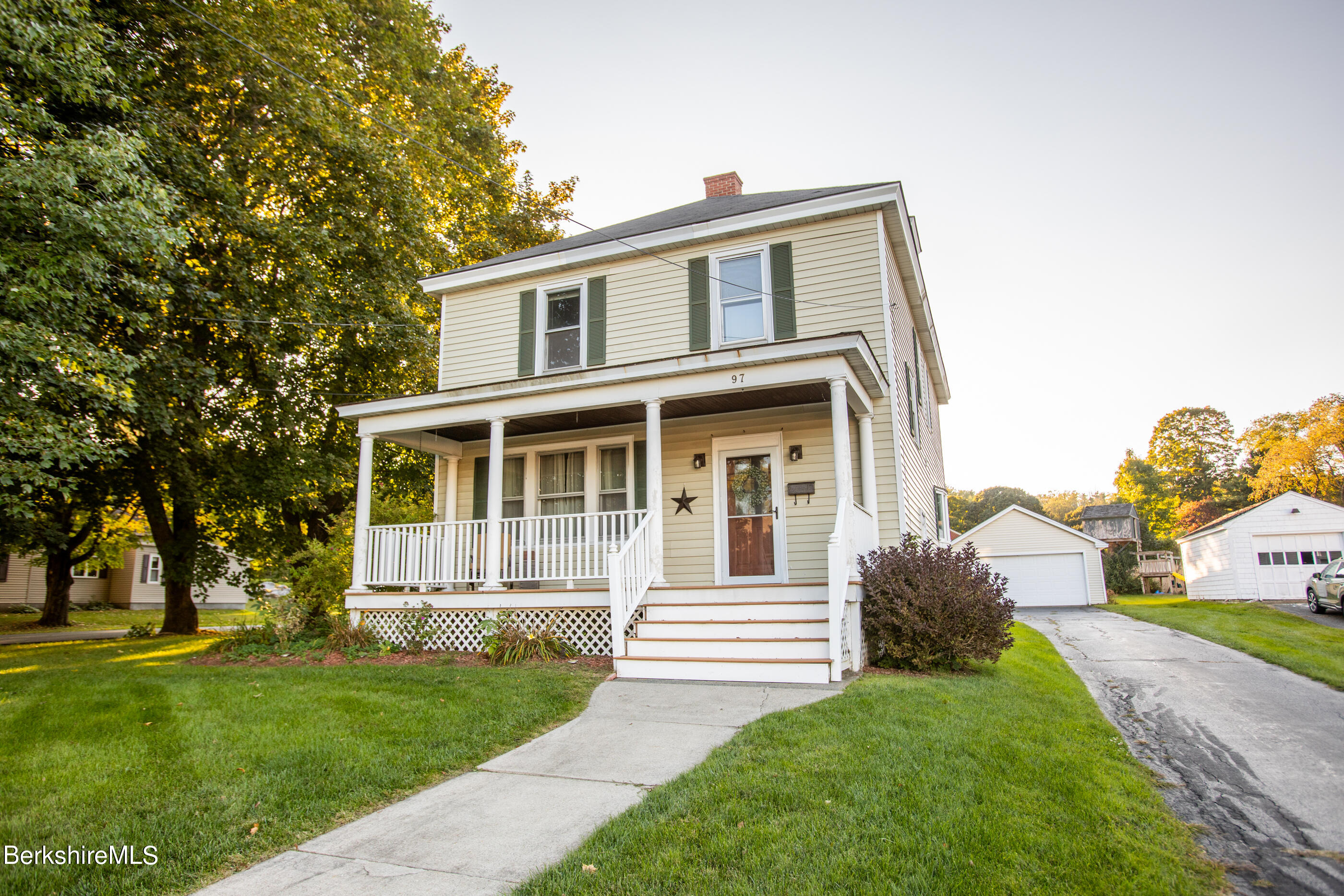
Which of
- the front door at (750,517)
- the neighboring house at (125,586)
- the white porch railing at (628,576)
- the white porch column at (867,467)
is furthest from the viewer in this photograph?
the neighboring house at (125,586)

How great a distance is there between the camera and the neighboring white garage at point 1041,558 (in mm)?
24984

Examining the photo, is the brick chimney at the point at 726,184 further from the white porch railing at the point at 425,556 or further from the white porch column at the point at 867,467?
the white porch railing at the point at 425,556

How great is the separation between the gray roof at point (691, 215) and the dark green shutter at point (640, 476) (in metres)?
3.29

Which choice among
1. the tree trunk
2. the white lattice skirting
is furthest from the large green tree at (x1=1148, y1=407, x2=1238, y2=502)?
the tree trunk

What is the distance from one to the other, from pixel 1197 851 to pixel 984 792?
88cm

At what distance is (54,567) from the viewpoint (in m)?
21.2

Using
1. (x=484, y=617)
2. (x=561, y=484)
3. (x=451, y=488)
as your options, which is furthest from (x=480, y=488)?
(x=484, y=617)

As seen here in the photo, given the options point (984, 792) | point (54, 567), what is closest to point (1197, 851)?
point (984, 792)

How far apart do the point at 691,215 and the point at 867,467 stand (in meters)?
5.36

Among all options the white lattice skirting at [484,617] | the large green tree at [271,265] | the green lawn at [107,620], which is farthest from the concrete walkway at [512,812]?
the green lawn at [107,620]

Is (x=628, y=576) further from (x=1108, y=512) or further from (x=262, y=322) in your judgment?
(x=1108, y=512)

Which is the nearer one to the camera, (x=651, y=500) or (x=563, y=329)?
(x=651, y=500)

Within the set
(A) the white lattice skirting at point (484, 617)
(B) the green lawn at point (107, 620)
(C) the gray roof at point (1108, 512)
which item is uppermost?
A: (C) the gray roof at point (1108, 512)

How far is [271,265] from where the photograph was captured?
14.4 meters
